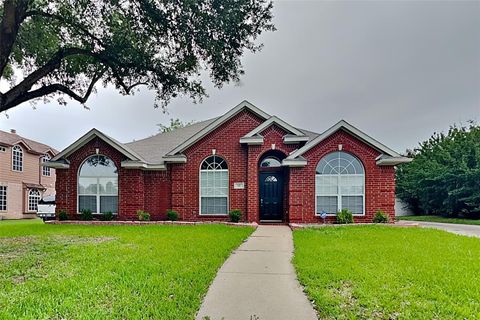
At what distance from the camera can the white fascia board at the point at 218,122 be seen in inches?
653

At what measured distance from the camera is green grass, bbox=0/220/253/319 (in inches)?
177

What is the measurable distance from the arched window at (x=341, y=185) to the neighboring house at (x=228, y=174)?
41mm

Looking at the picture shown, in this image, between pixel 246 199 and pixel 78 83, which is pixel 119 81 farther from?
pixel 246 199

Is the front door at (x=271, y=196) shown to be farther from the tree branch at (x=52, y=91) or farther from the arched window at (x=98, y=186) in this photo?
the tree branch at (x=52, y=91)

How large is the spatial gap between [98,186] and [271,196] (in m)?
7.99

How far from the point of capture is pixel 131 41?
9516 millimetres

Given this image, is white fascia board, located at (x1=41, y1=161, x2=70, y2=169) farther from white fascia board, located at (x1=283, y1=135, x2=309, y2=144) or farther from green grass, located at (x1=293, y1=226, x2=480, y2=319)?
green grass, located at (x1=293, y1=226, x2=480, y2=319)

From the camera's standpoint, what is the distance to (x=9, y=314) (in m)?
4.28

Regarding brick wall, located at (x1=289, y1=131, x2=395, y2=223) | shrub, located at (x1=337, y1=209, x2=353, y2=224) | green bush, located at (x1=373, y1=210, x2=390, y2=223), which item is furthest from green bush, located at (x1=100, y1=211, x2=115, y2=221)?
green bush, located at (x1=373, y1=210, x2=390, y2=223)

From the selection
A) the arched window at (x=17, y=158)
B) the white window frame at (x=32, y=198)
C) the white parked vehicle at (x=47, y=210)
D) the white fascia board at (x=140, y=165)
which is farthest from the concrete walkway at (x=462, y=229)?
the white window frame at (x=32, y=198)

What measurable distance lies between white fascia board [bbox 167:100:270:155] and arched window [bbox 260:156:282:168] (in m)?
2.13

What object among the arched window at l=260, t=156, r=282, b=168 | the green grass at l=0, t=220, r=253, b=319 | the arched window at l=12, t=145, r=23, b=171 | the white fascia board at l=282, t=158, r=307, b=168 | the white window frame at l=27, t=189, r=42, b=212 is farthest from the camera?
the white window frame at l=27, t=189, r=42, b=212

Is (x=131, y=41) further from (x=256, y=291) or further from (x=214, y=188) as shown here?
(x=214, y=188)

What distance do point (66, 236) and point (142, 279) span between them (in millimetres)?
6905
